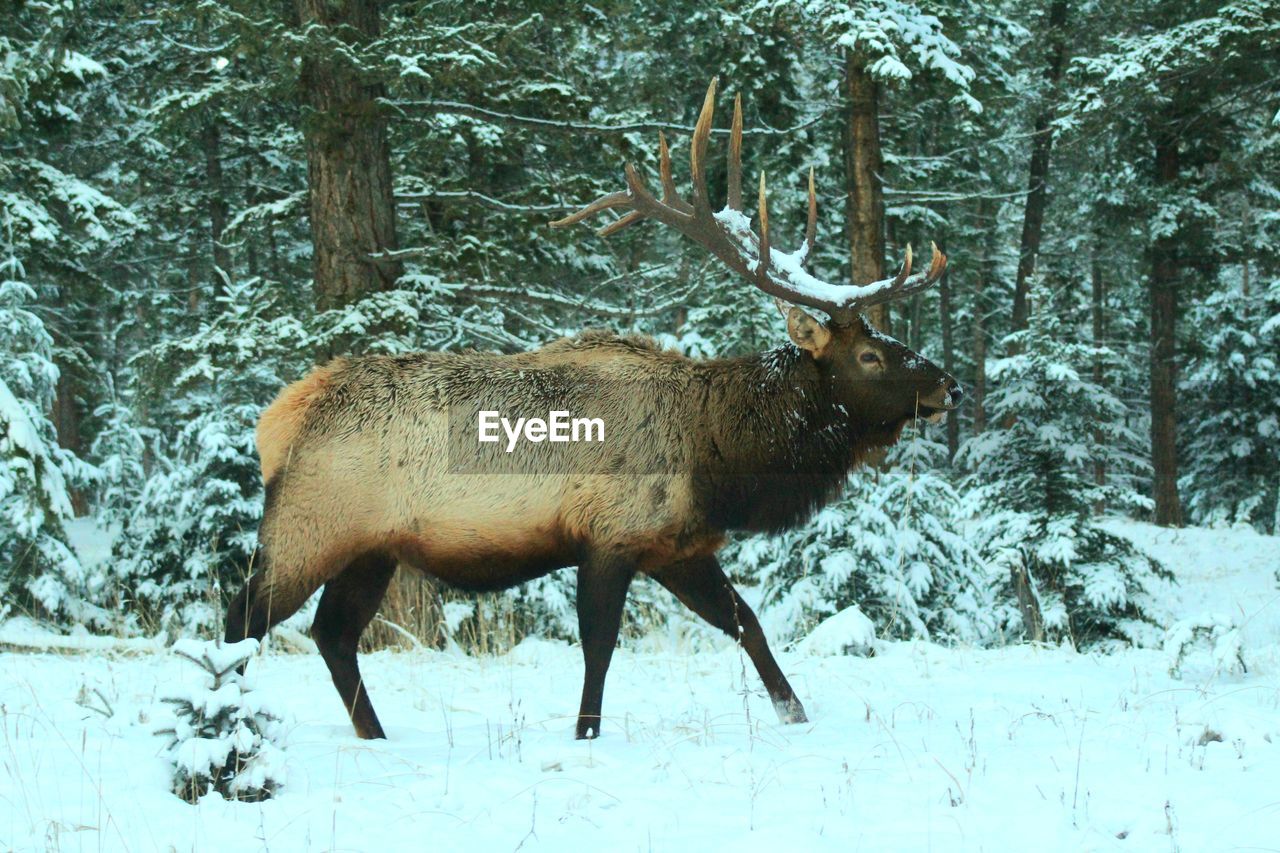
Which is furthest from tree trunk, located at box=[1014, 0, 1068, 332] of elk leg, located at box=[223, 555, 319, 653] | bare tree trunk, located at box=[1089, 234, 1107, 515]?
elk leg, located at box=[223, 555, 319, 653]

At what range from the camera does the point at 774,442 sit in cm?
553

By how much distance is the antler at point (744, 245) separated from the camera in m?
5.77

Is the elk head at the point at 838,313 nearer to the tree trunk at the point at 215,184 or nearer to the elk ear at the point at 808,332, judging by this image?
the elk ear at the point at 808,332

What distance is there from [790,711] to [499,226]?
7.03 metres

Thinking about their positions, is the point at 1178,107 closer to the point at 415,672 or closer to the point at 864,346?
the point at 864,346

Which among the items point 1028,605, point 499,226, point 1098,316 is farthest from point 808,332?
point 1098,316

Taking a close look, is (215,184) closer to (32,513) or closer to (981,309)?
(32,513)

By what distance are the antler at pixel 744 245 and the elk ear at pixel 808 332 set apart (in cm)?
8

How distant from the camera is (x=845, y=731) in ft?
15.4

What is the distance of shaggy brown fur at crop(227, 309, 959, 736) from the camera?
5113 millimetres

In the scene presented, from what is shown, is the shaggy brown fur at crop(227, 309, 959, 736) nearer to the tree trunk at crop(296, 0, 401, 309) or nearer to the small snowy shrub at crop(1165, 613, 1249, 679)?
the small snowy shrub at crop(1165, 613, 1249, 679)

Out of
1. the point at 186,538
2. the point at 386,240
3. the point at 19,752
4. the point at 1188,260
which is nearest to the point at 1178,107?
the point at 1188,260

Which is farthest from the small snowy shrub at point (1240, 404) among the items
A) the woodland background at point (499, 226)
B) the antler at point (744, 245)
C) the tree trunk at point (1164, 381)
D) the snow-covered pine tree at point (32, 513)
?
the snow-covered pine tree at point (32, 513)

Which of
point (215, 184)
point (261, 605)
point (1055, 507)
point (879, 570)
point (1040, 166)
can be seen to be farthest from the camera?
point (1040, 166)
